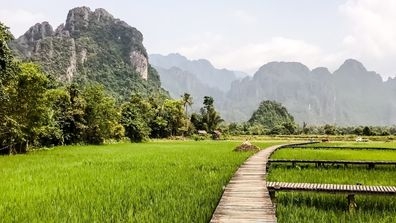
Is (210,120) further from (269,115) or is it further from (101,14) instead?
(101,14)

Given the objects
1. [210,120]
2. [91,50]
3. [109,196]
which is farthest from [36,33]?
[109,196]

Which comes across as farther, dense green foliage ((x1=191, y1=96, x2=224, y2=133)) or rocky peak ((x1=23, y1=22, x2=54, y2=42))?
rocky peak ((x1=23, y1=22, x2=54, y2=42))

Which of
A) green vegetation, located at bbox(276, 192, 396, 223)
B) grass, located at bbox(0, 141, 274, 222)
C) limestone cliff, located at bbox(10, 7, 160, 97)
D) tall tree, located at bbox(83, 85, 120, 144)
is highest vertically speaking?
limestone cliff, located at bbox(10, 7, 160, 97)

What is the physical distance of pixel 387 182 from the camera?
41.8ft

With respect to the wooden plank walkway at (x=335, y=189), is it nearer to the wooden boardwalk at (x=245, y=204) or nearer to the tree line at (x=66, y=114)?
the wooden boardwalk at (x=245, y=204)

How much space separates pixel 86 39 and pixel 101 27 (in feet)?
63.9

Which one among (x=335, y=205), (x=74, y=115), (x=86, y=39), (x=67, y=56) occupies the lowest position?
(x=335, y=205)

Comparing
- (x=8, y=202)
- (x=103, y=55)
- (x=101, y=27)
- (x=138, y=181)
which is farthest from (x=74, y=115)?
(x=101, y=27)

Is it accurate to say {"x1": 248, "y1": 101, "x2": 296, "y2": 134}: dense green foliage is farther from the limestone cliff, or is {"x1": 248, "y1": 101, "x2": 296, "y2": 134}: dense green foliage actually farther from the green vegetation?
the green vegetation

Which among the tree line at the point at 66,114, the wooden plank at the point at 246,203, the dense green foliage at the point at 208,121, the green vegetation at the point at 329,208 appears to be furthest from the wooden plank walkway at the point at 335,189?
the dense green foliage at the point at 208,121

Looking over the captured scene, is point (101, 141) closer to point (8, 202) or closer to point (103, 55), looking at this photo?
point (8, 202)

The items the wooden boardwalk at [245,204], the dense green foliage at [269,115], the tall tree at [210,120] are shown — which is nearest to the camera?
the wooden boardwalk at [245,204]

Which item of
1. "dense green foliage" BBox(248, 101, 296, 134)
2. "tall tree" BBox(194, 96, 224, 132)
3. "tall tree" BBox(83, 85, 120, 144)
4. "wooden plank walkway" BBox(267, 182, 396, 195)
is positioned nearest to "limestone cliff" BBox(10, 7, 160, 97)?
"dense green foliage" BBox(248, 101, 296, 134)

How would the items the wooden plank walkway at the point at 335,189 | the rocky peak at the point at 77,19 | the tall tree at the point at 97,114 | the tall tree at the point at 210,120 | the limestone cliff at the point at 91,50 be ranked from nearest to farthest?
the wooden plank walkway at the point at 335,189 < the tall tree at the point at 97,114 < the tall tree at the point at 210,120 < the limestone cliff at the point at 91,50 < the rocky peak at the point at 77,19
